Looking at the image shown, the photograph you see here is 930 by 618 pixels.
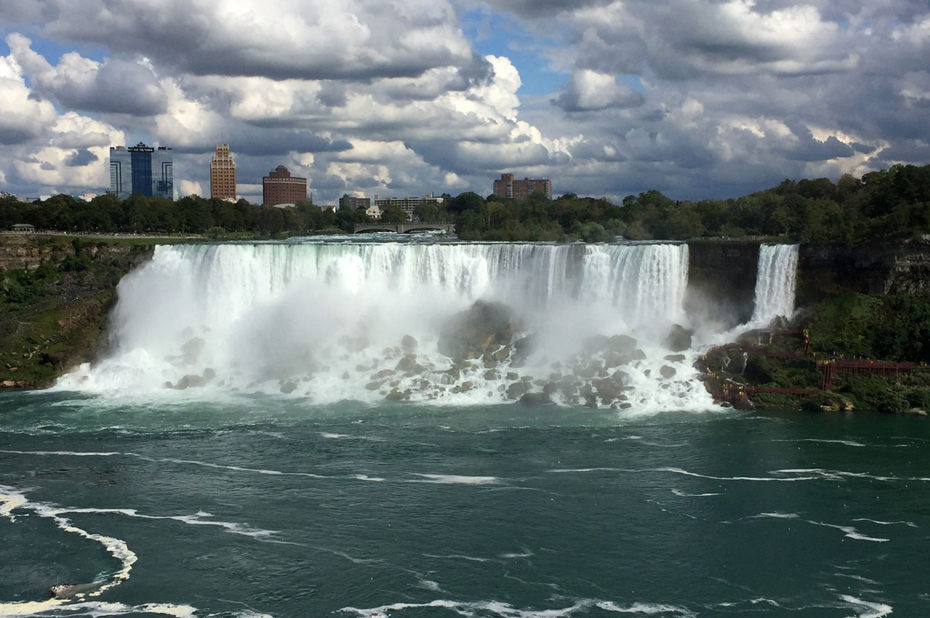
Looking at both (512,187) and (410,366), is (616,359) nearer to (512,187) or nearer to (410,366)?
(410,366)

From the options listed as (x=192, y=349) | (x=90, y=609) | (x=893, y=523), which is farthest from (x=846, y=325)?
(x=90, y=609)

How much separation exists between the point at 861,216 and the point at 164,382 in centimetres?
2943

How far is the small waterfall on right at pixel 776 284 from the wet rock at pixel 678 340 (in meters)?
3.06

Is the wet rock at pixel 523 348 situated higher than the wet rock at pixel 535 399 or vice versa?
the wet rock at pixel 523 348

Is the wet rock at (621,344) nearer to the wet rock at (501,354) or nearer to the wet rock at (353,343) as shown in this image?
the wet rock at (501,354)

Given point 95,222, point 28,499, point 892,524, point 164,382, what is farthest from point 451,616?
point 95,222

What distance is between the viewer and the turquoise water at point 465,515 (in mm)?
15695

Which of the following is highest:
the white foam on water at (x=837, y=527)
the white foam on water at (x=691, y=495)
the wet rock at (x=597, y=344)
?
the wet rock at (x=597, y=344)

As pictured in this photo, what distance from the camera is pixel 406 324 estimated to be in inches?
1474

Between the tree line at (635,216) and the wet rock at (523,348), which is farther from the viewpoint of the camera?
the tree line at (635,216)

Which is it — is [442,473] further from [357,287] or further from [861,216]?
[861,216]

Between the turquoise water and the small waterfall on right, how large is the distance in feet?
24.9

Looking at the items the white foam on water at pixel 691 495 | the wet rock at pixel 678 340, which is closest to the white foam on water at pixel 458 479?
the white foam on water at pixel 691 495

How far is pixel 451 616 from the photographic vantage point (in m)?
15.0
